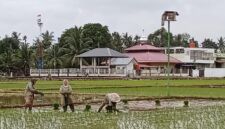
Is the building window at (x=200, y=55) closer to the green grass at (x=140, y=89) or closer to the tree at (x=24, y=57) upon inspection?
the tree at (x=24, y=57)

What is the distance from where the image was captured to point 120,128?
12.9m

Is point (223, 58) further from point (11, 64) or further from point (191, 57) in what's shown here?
point (11, 64)

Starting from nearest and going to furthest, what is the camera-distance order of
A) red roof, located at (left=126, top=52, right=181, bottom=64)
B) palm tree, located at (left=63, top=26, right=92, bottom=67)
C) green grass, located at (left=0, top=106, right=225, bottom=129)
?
green grass, located at (left=0, top=106, right=225, bottom=129) < palm tree, located at (left=63, top=26, right=92, bottom=67) < red roof, located at (left=126, top=52, right=181, bottom=64)

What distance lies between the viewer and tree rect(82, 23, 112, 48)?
88.8 m

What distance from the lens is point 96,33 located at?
A: 88.9 meters

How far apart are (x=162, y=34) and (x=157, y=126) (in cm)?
10913

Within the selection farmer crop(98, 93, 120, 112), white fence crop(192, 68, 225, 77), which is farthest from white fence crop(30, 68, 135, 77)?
farmer crop(98, 93, 120, 112)

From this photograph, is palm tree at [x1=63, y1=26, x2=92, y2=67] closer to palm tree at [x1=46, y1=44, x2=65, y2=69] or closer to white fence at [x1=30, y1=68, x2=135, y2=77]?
palm tree at [x1=46, y1=44, x2=65, y2=69]

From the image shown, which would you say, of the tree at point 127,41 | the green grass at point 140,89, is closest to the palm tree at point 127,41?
the tree at point 127,41

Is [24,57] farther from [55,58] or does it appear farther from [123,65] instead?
[123,65]

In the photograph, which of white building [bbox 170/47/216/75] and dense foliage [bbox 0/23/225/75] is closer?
dense foliage [bbox 0/23/225/75]

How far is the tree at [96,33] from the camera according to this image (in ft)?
291

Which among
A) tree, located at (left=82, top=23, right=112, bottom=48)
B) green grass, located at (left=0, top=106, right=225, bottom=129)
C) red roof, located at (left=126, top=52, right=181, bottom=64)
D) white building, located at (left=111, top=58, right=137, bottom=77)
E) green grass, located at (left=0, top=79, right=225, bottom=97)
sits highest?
tree, located at (left=82, top=23, right=112, bottom=48)

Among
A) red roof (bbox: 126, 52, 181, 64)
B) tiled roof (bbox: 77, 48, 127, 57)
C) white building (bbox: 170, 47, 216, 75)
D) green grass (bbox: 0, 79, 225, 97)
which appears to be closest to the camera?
green grass (bbox: 0, 79, 225, 97)
